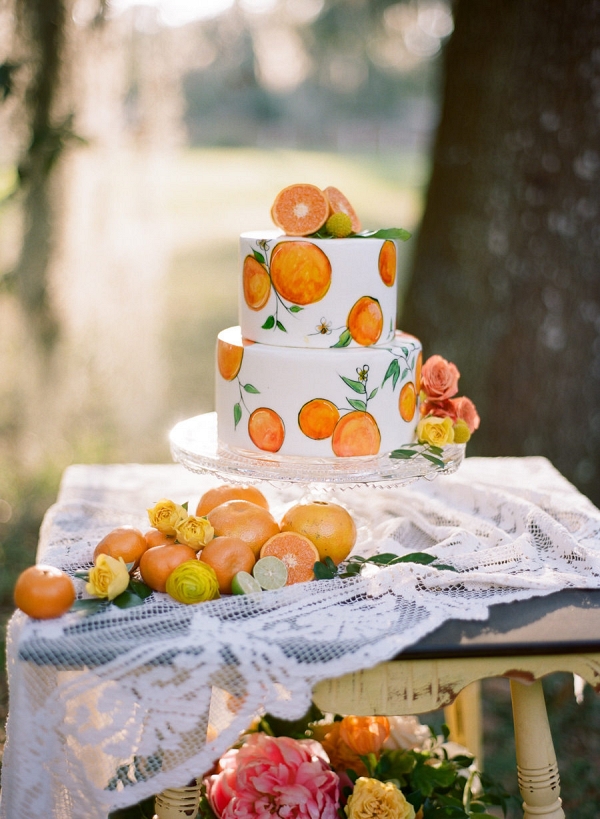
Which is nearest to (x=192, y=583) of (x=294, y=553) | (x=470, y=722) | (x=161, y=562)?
(x=161, y=562)

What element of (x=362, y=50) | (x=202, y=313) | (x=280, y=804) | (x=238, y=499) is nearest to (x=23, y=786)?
(x=280, y=804)

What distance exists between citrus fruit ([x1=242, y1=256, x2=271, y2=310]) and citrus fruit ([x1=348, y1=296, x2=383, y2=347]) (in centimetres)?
15

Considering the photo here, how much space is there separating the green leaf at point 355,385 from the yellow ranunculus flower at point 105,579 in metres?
0.49

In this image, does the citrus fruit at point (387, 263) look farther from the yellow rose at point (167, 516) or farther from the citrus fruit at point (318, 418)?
the yellow rose at point (167, 516)

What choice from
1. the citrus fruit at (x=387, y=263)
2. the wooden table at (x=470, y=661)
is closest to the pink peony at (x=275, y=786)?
the wooden table at (x=470, y=661)

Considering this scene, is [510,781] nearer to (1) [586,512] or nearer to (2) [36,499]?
(1) [586,512]

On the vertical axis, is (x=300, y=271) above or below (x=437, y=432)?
above

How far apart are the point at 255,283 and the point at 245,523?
0.43 metres

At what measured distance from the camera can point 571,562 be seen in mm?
1356

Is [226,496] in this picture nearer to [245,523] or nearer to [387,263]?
[245,523]

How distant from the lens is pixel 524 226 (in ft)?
9.02

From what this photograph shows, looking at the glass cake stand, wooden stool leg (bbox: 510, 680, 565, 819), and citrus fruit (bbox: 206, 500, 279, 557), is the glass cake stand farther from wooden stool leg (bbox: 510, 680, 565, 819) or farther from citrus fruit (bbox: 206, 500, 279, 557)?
wooden stool leg (bbox: 510, 680, 565, 819)

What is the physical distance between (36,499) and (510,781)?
228cm

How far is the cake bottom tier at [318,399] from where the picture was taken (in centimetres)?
141
